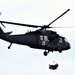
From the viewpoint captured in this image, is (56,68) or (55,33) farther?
(56,68)

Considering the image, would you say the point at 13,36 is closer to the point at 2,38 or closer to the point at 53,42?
the point at 2,38

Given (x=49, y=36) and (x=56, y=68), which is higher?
(x=49, y=36)

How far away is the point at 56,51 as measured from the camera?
12606 centimetres

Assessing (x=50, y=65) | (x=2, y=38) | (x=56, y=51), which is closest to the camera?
(x=2, y=38)

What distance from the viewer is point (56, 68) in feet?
479

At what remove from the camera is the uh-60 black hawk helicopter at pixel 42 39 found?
4690 inches

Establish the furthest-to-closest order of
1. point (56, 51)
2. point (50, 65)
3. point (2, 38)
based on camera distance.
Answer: point (50, 65)
point (56, 51)
point (2, 38)

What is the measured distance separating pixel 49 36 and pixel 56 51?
365 centimetres

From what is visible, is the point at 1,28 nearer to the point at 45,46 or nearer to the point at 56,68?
the point at 45,46

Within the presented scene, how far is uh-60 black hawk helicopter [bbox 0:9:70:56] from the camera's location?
119 m

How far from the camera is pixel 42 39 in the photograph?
12362 centimetres

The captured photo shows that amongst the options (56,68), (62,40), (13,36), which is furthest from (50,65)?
(13,36)

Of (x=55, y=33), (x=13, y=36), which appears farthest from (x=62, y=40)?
(x=13, y=36)

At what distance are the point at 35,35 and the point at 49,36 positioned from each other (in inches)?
135
